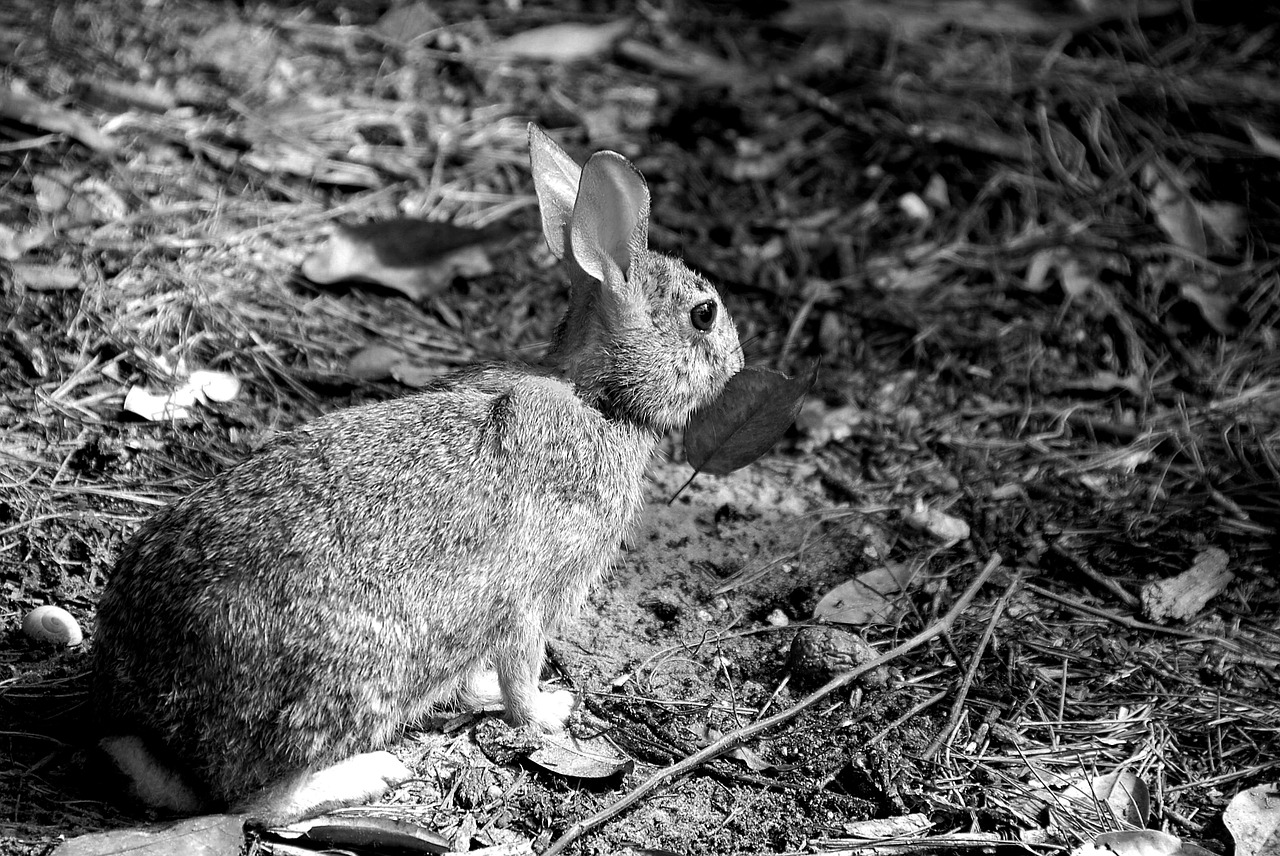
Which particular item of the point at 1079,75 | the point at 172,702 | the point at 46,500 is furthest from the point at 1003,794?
the point at 1079,75

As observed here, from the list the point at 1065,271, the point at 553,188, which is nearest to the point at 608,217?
the point at 553,188

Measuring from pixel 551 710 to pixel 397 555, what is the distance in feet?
2.87

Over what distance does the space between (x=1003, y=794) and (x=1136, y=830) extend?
0.41 metres

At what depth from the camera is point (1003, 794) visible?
12.7 feet

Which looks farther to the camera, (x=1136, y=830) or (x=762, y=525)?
(x=762, y=525)

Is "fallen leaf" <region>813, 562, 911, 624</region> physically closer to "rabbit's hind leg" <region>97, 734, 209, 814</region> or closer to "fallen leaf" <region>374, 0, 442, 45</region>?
"rabbit's hind leg" <region>97, 734, 209, 814</region>

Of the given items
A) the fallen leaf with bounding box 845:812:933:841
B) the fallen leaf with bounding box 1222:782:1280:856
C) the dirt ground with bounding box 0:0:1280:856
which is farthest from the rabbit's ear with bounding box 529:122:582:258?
the fallen leaf with bounding box 1222:782:1280:856

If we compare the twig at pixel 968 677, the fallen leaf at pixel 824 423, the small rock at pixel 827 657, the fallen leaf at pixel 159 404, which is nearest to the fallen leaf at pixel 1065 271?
the fallen leaf at pixel 824 423

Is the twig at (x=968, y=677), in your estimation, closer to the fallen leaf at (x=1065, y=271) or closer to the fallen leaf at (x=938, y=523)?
the fallen leaf at (x=938, y=523)

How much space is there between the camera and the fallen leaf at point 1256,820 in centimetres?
377

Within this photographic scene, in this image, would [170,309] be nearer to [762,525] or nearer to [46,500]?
[46,500]

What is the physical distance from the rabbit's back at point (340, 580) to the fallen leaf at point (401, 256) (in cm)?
177

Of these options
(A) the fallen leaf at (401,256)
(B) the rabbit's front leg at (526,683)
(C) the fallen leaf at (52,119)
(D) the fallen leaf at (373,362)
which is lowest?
(B) the rabbit's front leg at (526,683)

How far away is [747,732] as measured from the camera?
3.96 metres
